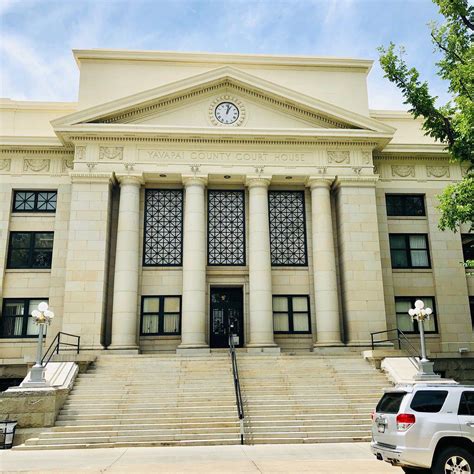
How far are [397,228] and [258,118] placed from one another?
9.45 m

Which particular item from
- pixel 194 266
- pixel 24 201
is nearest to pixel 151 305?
pixel 194 266

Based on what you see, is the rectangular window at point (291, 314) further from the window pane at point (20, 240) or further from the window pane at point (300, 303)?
the window pane at point (20, 240)

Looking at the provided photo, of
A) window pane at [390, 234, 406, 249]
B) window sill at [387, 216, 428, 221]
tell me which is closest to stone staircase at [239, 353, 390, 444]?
window pane at [390, 234, 406, 249]

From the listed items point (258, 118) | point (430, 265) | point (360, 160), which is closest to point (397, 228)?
point (430, 265)

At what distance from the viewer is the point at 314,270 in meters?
24.6

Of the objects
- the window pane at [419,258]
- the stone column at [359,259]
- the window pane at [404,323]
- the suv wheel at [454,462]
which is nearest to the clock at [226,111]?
the stone column at [359,259]

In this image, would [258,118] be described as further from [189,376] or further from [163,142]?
[189,376]

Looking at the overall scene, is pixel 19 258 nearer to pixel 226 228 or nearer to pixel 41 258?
pixel 41 258

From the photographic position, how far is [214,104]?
25.9 meters

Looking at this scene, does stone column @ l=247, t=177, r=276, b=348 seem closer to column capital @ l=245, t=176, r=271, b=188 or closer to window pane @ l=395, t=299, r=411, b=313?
column capital @ l=245, t=176, r=271, b=188

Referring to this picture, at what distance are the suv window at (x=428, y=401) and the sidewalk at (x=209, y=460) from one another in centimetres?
→ 189

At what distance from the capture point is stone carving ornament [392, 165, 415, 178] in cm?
2733

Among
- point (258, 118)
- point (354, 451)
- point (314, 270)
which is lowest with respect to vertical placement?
Answer: point (354, 451)

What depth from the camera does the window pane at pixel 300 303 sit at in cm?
2517
